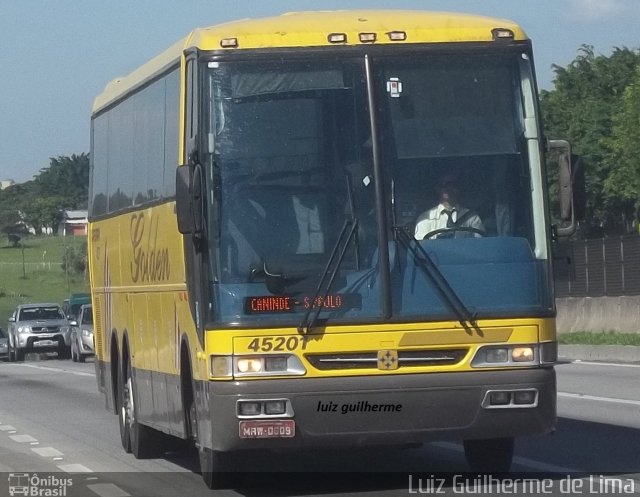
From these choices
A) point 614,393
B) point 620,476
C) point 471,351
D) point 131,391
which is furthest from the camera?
point 614,393

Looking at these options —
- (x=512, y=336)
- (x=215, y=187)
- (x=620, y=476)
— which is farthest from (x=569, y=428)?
(x=215, y=187)

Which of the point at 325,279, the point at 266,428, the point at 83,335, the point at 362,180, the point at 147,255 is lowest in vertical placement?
the point at 83,335

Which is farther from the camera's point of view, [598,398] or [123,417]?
[598,398]

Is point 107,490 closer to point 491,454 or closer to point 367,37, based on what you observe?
point 491,454

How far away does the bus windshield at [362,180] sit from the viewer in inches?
404

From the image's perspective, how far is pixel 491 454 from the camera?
1173cm

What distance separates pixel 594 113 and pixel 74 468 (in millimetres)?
76806

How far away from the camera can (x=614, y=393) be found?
20.2 meters

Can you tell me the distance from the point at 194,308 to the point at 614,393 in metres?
10.7

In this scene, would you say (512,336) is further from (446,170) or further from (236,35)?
(236,35)

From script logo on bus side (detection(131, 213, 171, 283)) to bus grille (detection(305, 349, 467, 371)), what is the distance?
7.12ft

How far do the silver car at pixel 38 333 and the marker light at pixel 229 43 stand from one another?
38655 millimetres

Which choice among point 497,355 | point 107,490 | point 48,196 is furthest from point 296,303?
point 48,196

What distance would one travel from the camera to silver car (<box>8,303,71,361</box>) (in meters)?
48.3
